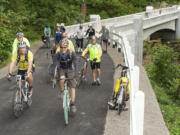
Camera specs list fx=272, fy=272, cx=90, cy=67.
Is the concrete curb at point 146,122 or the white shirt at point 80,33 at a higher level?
the white shirt at point 80,33

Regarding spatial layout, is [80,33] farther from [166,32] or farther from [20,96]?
[166,32]

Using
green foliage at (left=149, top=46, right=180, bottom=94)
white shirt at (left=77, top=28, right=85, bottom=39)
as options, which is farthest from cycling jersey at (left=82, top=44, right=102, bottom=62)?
green foliage at (left=149, top=46, right=180, bottom=94)

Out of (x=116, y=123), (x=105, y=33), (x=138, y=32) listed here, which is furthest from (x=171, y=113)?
(x=138, y=32)

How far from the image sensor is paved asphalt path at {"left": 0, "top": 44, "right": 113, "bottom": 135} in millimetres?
6508

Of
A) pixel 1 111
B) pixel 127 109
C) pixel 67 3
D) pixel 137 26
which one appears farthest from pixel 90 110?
pixel 67 3

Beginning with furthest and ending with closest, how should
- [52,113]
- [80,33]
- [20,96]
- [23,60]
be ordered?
[80,33]
[52,113]
[23,60]
[20,96]

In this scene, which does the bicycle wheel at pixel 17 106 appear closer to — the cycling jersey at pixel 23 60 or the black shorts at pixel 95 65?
the cycling jersey at pixel 23 60

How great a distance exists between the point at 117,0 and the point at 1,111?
38369mm

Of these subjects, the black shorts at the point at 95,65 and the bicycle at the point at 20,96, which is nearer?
the bicycle at the point at 20,96

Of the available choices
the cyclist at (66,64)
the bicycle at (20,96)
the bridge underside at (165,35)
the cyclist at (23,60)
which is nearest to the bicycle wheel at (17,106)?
the bicycle at (20,96)

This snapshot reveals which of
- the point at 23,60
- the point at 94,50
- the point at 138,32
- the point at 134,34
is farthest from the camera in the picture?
the point at 138,32

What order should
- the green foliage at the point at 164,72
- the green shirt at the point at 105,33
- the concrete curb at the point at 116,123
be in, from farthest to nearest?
the green foliage at the point at 164,72 < the green shirt at the point at 105,33 < the concrete curb at the point at 116,123

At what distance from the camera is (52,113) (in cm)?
753

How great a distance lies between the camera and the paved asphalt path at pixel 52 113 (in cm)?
651
